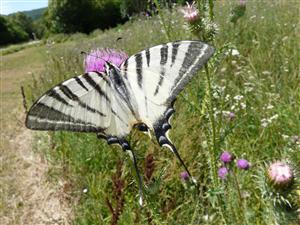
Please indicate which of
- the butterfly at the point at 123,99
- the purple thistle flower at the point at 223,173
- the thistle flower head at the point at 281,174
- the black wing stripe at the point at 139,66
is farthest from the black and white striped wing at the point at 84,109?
the purple thistle flower at the point at 223,173

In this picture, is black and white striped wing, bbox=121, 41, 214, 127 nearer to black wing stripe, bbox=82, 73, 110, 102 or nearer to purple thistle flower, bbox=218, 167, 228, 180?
black wing stripe, bbox=82, 73, 110, 102

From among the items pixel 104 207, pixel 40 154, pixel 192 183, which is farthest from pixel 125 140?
pixel 40 154

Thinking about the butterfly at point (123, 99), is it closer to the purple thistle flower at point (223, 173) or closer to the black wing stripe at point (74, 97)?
the black wing stripe at point (74, 97)

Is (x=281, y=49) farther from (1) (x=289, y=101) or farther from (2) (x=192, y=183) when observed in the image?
(2) (x=192, y=183)

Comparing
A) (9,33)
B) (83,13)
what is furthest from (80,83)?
(9,33)

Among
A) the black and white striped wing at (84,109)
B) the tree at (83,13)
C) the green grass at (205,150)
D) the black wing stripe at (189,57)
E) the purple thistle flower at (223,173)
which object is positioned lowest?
the tree at (83,13)

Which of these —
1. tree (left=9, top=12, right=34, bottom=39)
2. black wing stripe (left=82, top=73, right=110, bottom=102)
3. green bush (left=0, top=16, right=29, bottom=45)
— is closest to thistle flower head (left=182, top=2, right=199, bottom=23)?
black wing stripe (left=82, top=73, right=110, bottom=102)

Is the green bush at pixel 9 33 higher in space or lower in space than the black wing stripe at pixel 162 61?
lower

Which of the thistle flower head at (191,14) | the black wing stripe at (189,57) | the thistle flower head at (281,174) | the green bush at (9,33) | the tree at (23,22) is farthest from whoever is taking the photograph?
the tree at (23,22)

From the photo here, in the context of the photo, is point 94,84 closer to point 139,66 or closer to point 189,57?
point 139,66
